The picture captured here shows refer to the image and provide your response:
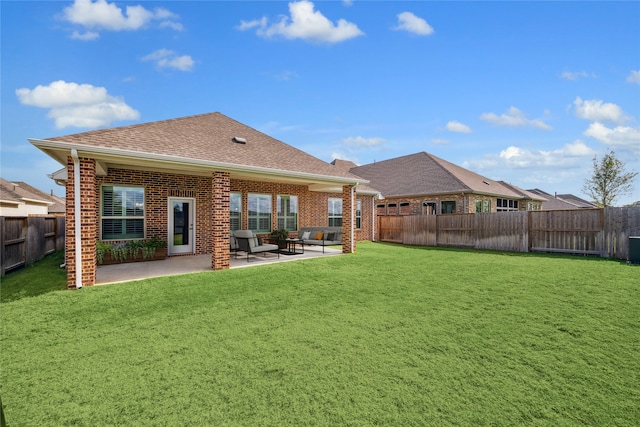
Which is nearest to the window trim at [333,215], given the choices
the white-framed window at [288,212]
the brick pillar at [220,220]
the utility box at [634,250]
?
the white-framed window at [288,212]

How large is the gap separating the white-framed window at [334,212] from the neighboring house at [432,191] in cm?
724

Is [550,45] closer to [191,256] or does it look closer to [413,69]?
[413,69]

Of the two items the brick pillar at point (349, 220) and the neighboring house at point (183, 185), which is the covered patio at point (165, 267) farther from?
the brick pillar at point (349, 220)

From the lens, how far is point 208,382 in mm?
3281

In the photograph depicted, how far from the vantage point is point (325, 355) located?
151 inches

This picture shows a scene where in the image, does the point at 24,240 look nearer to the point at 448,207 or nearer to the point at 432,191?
the point at 432,191

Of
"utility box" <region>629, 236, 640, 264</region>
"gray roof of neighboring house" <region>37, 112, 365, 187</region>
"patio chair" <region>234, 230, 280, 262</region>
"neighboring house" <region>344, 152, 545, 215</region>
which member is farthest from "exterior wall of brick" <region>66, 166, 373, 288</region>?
"utility box" <region>629, 236, 640, 264</region>

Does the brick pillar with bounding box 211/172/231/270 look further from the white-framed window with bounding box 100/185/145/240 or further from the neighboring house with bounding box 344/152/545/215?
the neighboring house with bounding box 344/152/545/215

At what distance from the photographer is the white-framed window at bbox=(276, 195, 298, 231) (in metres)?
14.9

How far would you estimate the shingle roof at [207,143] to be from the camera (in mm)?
7887

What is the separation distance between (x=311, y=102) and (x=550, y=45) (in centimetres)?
1025

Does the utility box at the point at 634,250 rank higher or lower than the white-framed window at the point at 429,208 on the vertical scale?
lower

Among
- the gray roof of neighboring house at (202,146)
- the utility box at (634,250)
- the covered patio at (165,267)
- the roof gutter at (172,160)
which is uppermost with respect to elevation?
the gray roof of neighboring house at (202,146)

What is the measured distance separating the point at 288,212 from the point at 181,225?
515 centimetres
